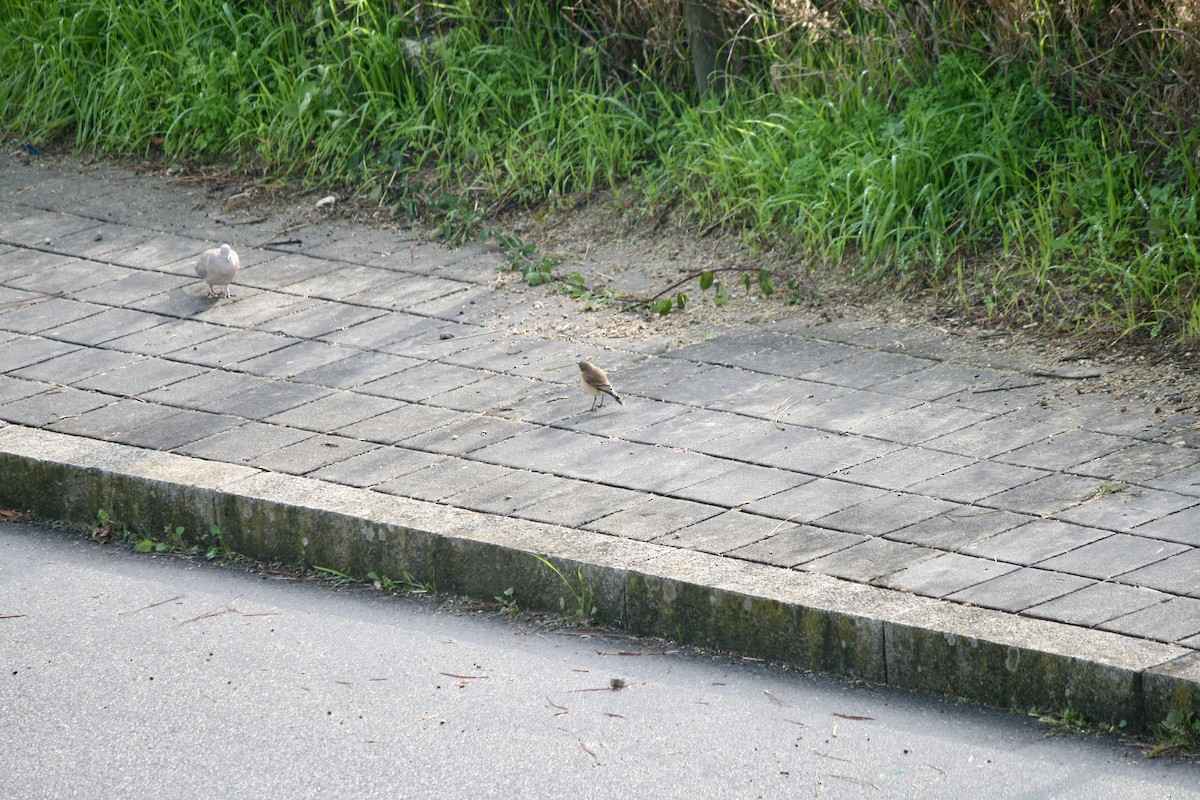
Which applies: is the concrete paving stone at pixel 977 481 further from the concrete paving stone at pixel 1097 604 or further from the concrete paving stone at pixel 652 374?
the concrete paving stone at pixel 652 374

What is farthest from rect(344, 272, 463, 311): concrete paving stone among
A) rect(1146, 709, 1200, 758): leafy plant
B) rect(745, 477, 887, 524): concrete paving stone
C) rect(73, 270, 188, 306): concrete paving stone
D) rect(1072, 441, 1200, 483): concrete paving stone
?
rect(1146, 709, 1200, 758): leafy plant

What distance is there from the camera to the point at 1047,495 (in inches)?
194

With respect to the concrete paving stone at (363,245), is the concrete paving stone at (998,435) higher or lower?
lower

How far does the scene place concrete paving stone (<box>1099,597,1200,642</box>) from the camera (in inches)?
157

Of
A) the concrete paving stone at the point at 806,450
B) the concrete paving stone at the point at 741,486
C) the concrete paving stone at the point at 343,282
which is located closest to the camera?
the concrete paving stone at the point at 741,486

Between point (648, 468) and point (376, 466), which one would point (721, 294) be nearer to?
point (648, 468)

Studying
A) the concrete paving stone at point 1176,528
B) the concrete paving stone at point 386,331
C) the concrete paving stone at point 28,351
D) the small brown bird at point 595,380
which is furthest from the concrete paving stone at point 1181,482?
the concrete paving stone at point 28,351

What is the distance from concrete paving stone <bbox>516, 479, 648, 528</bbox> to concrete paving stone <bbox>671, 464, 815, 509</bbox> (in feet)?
0.40

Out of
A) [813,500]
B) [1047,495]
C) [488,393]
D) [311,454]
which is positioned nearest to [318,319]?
[488,393]

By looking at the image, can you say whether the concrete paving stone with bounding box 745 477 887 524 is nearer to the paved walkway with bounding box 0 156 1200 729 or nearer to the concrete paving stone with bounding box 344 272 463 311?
the paved walkway with bounding box 0 156 1200 729

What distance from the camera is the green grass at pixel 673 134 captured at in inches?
272

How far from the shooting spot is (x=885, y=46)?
8031 mm

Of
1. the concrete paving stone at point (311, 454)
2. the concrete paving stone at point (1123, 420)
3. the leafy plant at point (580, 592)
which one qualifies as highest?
the concrete paving stone at point (1123, 420)

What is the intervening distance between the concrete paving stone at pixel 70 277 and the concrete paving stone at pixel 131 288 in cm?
4
